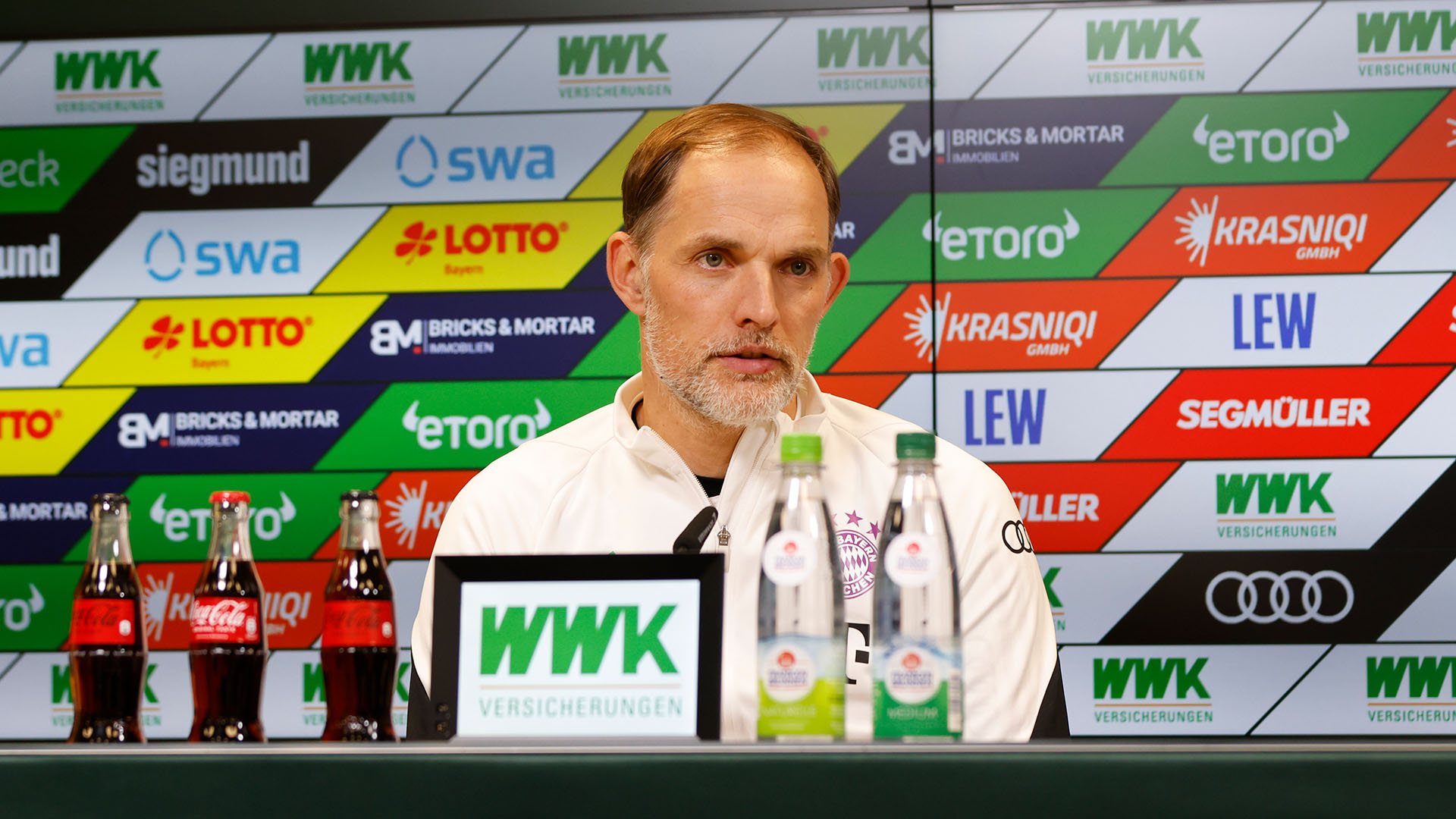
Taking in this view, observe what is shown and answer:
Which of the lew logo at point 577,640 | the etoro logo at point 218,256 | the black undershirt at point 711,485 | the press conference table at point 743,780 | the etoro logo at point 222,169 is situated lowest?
the press conference table at point 743,780

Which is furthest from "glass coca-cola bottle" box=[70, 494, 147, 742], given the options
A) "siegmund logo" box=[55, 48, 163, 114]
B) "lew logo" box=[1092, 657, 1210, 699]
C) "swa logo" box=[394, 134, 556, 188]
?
"siegmund logo" box=[55, 48, 163, 114]

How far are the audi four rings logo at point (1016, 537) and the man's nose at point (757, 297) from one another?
1.16 ft

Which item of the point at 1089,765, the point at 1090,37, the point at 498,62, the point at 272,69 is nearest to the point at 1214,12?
the point at 1090,37

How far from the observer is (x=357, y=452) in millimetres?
2766

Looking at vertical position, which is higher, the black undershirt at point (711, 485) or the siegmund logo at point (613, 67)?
the siegmund logo at point (613, 67)

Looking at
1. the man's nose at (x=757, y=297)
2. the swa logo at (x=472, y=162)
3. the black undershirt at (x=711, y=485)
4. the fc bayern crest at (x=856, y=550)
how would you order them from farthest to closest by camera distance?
the swa logo at (x=472, y=162), the black undershirt at (x=711, y=485), the man's nose at (x=757, y=297), the fc bayern crest at (x=856, y=550)

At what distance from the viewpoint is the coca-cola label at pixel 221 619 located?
105 cm

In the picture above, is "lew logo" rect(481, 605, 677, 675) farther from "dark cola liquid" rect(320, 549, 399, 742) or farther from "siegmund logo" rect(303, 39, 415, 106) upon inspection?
"siegmund logo" rect(303, 39, 415, 106)

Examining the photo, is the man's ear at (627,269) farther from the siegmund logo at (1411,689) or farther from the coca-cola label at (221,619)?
the siegmund logo at (1411,689)

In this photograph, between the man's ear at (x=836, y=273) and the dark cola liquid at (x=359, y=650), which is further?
the man's ear at (x=836, y=273)

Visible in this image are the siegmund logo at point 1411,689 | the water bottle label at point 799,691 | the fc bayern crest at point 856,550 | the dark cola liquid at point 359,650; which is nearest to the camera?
the water bottle label at point 799,691

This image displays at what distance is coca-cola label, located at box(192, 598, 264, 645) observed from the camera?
3.43ft

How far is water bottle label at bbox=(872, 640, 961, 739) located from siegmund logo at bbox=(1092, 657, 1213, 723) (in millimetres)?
1989

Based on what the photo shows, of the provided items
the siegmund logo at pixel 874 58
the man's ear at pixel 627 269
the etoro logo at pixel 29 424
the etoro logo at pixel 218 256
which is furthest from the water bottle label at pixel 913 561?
the etoro logo at pixel 29 424
